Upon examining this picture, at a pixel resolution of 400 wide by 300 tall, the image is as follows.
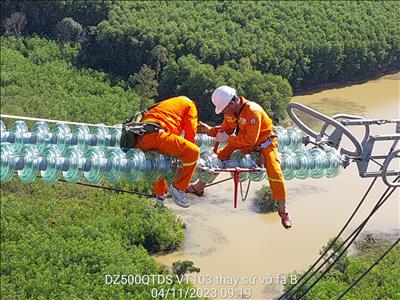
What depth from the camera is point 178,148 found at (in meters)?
5.16

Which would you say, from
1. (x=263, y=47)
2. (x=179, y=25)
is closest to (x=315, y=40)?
(x=263, y=47)

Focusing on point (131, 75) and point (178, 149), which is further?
point (131, 75)

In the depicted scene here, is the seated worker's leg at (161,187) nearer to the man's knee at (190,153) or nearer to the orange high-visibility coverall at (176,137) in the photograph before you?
the orange high-visibility coverall at (176,137)

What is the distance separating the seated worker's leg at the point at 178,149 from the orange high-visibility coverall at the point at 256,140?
45cm

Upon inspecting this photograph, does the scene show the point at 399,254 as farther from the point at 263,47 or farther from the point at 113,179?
the point at 263,47

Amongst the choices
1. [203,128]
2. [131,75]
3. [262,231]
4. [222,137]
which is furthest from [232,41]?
[222,137]

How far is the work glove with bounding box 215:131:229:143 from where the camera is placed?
5.85m

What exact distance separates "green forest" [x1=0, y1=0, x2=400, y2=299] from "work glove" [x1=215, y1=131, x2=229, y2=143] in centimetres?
590

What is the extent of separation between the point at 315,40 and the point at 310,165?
19.8 m

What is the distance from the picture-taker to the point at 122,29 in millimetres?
23984

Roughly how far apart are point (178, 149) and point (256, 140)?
670 millimetres

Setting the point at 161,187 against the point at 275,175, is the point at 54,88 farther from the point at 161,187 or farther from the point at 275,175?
the point at 275,175
